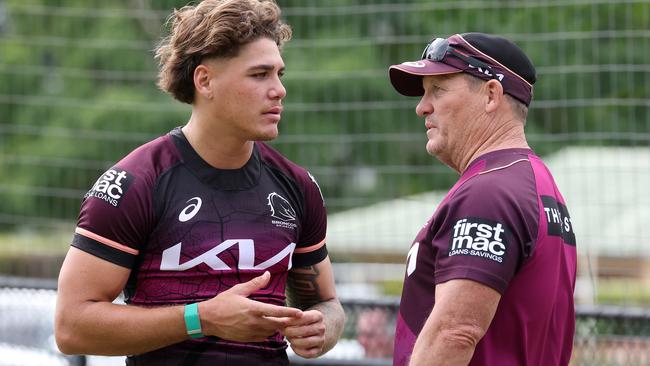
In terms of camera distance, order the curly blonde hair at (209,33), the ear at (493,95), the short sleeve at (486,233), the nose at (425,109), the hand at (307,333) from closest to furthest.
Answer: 1. the short sleeve at (486,233)
2. the ear at (493,95)
3. the nose at (425,109)
4. the hand at (307,333)
5. the curly blonde hair at (209,33)

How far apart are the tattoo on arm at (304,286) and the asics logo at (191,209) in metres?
0.56

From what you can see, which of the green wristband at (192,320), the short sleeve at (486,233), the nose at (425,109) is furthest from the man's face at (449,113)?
the green wristband at (192,320)

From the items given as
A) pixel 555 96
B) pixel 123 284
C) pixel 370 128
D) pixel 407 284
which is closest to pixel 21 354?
pixel 370 128

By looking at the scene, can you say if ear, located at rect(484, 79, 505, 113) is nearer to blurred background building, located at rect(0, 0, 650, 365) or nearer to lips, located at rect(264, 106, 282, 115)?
lips, located at rect(264, 106, 282, 115)

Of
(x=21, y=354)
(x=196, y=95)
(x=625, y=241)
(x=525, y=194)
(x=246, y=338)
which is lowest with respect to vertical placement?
(x=21, y=354)

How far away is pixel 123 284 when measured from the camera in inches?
140

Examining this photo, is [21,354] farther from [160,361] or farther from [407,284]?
[407,284]

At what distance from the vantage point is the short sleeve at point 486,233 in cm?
306

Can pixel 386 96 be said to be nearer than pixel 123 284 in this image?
No

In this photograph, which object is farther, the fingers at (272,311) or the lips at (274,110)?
the lips at (274,110)

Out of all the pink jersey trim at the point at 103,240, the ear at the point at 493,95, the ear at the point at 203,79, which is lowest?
the pink jersey trim at the point at 103,240

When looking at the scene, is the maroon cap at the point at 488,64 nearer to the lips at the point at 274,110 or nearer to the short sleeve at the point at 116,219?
the lips at the point at 274,110

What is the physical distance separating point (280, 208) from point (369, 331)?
3.34 metres

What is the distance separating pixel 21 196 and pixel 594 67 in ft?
15.1
